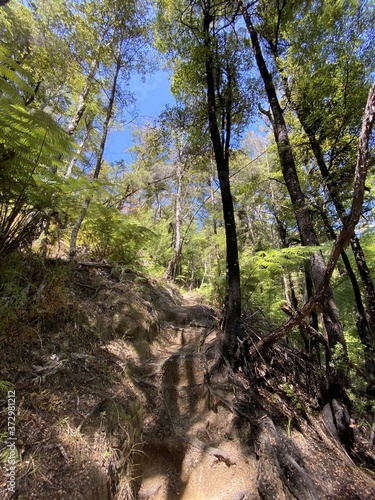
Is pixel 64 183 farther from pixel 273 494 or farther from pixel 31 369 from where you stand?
pixel 273 494

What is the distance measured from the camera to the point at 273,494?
7.94 feet

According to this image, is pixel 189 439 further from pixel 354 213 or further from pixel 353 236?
pixel 353 236

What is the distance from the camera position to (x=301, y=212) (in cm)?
Answer: 496

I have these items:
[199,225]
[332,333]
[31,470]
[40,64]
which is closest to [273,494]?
[31,470]

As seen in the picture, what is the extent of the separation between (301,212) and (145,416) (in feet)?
15.1

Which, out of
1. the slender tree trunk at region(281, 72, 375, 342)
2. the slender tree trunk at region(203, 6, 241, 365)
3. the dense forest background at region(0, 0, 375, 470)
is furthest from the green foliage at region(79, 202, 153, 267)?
the slender tree trunk at region(281, 72, 375, 342)

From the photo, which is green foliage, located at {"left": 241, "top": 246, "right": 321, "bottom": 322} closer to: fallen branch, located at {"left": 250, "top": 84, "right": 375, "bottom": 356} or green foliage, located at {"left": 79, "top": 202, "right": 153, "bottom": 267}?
fallen branch, located at {"left": 250, "top": 84, "right": 375, "bottom": 356}

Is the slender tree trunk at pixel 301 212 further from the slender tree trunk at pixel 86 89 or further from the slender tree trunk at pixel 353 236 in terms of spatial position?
the slender tree trunk at pixel 86 89

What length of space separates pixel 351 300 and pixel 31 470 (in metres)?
9.84

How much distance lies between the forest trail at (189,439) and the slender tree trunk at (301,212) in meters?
2.11

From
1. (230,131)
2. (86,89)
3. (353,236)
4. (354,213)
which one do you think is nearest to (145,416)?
(354,213)

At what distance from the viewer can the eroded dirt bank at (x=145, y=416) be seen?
211 centimetres

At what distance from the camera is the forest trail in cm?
254

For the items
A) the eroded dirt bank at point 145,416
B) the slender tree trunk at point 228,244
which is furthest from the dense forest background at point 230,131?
the eroded dirt bank at point 145,416
